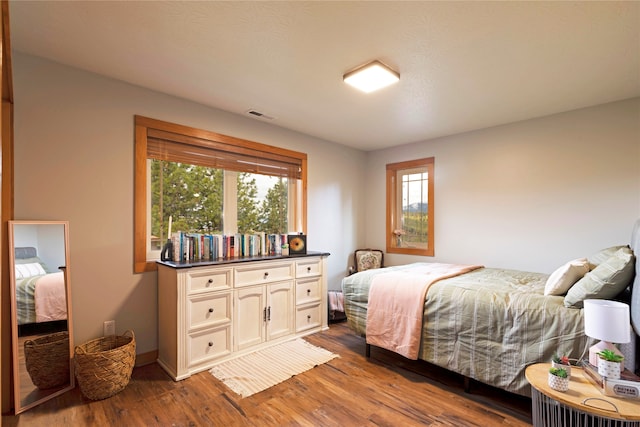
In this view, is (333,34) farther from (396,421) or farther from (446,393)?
(446,393)

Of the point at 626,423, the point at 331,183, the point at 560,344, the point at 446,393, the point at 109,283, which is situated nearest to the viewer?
the point at 626,423

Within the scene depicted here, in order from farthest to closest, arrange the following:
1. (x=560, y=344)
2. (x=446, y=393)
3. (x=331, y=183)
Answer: (x=331, y=183), (x=446, y=393), (x=560, y=344)

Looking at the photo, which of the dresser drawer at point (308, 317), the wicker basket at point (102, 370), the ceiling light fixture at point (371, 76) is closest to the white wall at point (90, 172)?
the wicker basket at point (102, 370)

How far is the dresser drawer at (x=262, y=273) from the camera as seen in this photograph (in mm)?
2957

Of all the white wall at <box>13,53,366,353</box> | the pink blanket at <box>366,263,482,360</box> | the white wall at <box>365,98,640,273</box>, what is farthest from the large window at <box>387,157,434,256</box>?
the white wall at <box>13,53,366,353</box>

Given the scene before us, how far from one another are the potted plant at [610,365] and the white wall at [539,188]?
77.0 inches

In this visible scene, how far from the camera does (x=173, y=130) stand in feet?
9.66

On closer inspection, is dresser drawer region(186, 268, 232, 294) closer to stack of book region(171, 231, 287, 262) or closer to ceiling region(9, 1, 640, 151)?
stack of book region(171, 231, 287, 262)

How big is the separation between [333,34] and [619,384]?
2410mm

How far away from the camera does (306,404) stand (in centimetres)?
224

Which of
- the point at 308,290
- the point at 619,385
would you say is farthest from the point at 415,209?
the point at 619,385

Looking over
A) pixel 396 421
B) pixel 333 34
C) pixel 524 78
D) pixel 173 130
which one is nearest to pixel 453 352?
pixel 396 421

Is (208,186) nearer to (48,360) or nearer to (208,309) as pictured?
(208,309)

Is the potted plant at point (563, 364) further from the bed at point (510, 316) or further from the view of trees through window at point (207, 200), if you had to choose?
the view of trees through window at point (207, 200)
